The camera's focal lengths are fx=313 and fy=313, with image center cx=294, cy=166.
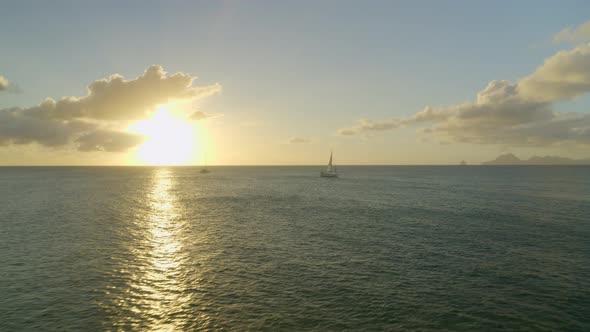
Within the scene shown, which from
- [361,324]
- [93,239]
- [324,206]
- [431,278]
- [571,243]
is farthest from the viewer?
[324,206]

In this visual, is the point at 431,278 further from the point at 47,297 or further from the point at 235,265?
the point at 47,297

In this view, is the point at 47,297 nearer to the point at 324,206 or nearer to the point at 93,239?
the point at 93,239

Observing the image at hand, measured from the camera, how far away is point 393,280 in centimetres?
3562

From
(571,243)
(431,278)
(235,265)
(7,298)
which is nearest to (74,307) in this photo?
(7,298)

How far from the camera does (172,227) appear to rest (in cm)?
6669

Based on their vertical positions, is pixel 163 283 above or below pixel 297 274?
below

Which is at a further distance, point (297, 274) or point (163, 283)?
point (297, 274)

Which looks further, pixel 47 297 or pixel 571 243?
pixel 571 243

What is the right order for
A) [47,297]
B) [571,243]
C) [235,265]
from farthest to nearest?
[571,243], [235,265], [47,297]

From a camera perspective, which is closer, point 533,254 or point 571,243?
point 533,254

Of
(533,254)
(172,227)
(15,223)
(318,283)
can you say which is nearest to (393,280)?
(318,283)

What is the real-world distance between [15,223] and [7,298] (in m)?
49.3

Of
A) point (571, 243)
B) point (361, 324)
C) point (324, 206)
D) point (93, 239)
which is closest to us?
point (361, 324)

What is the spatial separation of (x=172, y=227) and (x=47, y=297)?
35304 mm
